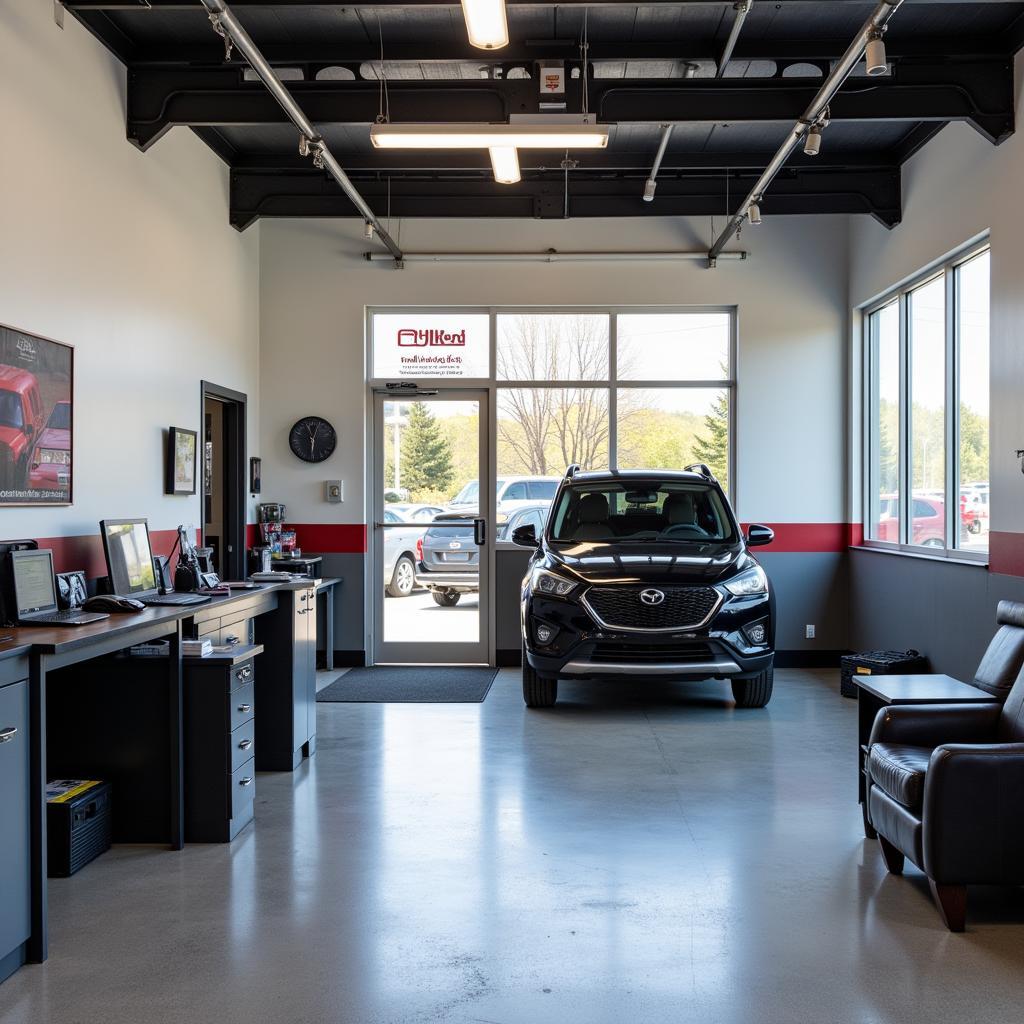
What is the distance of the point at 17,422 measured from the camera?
4.61 meters

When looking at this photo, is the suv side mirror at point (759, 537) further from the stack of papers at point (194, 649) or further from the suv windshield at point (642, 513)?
the stack of papers at point (194, 649)

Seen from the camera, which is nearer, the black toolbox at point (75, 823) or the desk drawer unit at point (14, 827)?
the desk drawer unit at point (14, 827)

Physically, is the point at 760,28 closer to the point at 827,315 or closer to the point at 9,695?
the point at 827,315

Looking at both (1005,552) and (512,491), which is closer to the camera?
(1005,552)

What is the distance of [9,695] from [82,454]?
2614 millimetres

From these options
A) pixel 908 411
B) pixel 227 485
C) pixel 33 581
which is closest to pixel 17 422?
pixel 33 581

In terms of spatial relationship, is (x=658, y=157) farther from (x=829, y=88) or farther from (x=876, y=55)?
(x=876, y=55)

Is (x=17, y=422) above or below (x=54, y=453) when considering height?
above

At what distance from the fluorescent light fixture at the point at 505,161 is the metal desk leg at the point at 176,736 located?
Answer: 318 cm

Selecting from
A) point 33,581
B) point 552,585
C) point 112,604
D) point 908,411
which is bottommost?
point 552,585

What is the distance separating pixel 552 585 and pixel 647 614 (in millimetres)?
640

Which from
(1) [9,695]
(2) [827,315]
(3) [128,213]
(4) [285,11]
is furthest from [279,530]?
(1) [9,695]

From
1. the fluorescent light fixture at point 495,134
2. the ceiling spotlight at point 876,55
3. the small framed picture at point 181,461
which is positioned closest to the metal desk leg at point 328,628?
the small framed picture at point 181,461

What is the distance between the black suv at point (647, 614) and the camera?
6.32 meters
